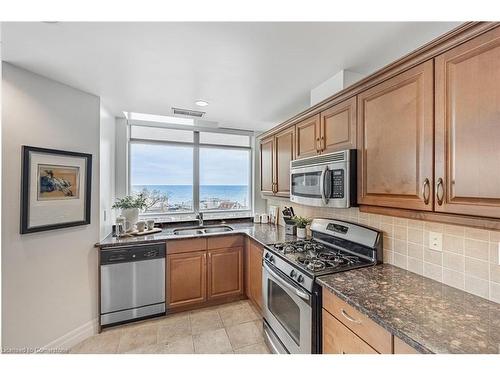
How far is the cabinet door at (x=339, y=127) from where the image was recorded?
159 cm

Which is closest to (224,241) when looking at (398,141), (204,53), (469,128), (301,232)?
(301,232)

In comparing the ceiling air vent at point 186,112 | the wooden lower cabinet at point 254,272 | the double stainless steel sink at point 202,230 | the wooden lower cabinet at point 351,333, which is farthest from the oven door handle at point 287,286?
the ceiling air vent at point 186,112

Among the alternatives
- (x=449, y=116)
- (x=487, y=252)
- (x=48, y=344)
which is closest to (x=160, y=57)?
(x=449, y=116)

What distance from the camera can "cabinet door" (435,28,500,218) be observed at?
2.85ft

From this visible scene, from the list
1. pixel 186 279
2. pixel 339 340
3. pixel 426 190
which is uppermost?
pixel 426 190

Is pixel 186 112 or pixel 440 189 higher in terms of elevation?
pixel 186 112

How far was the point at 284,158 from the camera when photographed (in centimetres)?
259

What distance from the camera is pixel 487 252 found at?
114cm

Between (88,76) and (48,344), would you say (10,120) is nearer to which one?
(88,76)

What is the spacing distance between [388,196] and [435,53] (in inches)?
29.9

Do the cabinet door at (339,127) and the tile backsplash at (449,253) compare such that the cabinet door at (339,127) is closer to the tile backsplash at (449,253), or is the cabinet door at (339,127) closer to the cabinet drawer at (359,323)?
the tile backsplash at (449,253)

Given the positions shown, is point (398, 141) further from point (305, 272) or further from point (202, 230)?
point (202, 230)

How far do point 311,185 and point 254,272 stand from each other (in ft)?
4.37

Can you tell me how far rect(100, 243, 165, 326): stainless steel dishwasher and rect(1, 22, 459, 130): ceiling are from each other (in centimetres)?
172
